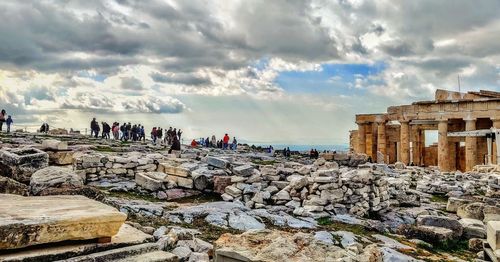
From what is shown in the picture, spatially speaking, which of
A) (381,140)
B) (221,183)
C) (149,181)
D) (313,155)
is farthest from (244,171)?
(381,140)

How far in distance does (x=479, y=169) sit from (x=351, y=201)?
792 inches

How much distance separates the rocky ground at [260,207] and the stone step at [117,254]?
685mm

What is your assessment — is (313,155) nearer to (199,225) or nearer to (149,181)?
(149,181)

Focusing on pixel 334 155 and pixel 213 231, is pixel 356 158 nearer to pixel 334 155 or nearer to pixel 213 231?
pixel 334 155

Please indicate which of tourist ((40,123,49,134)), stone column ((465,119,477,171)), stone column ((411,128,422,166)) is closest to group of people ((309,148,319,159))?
stone column ((411,128,422,166))

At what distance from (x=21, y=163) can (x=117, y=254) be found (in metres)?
6.88

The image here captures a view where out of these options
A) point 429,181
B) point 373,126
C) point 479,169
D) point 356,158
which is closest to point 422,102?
point 373,126

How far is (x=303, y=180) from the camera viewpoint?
1295cm

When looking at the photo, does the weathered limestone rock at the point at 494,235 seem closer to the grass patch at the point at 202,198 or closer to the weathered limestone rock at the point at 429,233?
the weathered limestone rock at the point at 429,233

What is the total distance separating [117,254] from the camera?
470 centimetres

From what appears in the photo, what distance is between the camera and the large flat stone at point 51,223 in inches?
165

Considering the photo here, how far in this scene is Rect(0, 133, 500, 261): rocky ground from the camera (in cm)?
657

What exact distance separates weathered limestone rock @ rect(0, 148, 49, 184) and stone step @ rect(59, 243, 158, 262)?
5314 millimetres

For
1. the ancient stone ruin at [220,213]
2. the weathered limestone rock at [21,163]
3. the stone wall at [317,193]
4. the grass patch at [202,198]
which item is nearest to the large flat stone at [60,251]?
the ancient stone ruin at [220,213]
